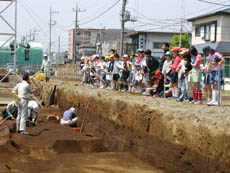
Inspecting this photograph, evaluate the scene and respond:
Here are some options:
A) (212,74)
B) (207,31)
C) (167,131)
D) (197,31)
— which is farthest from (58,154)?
(197,31)

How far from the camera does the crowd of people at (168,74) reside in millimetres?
10269

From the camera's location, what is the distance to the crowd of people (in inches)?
404

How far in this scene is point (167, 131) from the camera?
872 centimetres

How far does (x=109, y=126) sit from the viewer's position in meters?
12.6

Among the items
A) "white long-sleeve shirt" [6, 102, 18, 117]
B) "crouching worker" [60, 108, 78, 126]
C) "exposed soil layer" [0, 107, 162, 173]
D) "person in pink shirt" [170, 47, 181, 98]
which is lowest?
"exposed soil layer" [0, 107, 162, 173]

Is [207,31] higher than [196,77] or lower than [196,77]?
higher

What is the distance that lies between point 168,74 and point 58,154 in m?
4.09

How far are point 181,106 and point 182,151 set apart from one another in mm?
2051

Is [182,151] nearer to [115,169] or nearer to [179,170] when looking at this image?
[179,170]

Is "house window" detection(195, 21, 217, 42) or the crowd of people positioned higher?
"house window" detection(195, 21, 217, 42)

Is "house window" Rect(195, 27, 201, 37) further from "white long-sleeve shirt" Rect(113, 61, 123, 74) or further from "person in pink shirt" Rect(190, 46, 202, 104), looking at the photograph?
"person in pink shirt" Rect(190, 46, 202, 104)

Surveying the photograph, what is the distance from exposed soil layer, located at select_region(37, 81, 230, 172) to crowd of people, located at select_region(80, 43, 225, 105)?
2.47 feet

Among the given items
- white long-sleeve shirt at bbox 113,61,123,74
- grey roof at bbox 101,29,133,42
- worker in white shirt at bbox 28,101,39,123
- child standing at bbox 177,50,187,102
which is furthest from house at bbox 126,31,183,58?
child standing at bbox 177,50,187,102

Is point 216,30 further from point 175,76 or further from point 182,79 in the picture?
point 182,79
